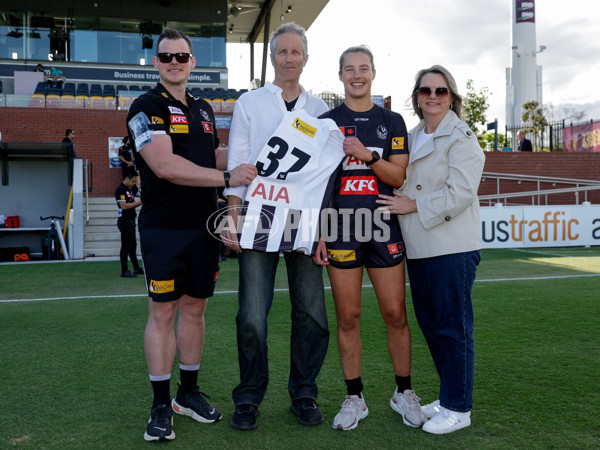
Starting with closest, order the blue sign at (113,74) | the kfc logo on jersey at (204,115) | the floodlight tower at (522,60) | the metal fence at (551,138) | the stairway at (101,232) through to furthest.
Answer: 1. the kfc logo on jersey at (204,115)
2. the stairway at (101,232)
3. the metal fence at (551,138)
4. the blue sign at (113,74)
5. the floodlight tower at (522,60)

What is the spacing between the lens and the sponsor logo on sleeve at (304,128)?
3039mm

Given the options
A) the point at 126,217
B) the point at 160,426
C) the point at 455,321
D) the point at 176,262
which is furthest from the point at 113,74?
the point at 455,321

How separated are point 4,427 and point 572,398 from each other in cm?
328

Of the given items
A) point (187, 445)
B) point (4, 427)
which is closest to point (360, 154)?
point (187, 445)

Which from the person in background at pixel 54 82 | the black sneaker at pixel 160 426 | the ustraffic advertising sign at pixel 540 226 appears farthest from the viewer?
the person in background at pixel 54 82

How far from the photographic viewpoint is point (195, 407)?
3.21 meters

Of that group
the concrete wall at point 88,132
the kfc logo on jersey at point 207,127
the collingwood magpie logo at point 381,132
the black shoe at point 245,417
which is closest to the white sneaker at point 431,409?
the black shoe at point 245,417

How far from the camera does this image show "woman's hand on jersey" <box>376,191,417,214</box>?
10.0ft

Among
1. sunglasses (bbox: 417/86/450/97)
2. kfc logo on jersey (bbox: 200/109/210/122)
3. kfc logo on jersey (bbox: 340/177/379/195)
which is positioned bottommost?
kfc logo on jersey (bbox: 340/177/379/195)

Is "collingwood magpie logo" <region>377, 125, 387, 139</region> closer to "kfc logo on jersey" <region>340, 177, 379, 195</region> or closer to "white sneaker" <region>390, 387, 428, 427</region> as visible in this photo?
"kfc logo on jersey" <region>340, 177, 379, 195</region>

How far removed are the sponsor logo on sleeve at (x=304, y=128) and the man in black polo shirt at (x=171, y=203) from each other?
0.35 meters

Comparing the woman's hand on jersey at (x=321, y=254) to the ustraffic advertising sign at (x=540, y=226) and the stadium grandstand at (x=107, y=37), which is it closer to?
the ustraffic advertising sign at (x=540, y=226)

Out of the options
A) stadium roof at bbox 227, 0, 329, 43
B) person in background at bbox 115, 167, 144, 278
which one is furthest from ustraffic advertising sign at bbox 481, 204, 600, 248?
stadium roof at bbox 227, 0, 329, 43

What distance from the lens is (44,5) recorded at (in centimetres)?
2808
